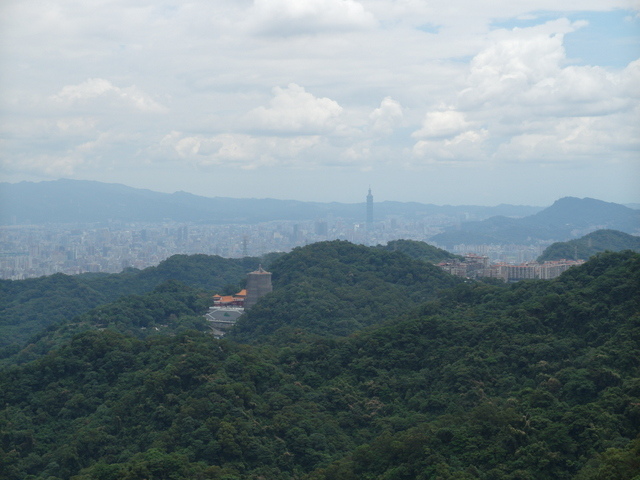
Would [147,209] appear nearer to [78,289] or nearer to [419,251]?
[419,251]

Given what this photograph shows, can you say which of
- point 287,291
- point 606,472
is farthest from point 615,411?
point 287,291

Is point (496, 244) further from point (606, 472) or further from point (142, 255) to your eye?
point (606, 472)

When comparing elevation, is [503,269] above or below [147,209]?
below

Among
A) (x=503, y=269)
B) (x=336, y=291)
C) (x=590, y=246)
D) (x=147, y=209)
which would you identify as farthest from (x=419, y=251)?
(x=147, y=209)

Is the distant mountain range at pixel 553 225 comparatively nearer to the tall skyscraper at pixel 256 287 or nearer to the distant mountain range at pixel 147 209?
the distant mountain range at pixel 147 209

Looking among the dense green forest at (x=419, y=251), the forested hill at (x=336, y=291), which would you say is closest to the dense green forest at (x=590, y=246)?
the dense green forest at (x=419, y=251)

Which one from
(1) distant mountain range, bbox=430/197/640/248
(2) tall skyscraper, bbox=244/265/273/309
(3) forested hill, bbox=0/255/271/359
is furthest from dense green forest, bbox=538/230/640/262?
(1) distant mountain range, bbox=430/197/640/248

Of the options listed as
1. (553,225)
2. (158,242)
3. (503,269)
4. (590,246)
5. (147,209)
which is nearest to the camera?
(503,269)
